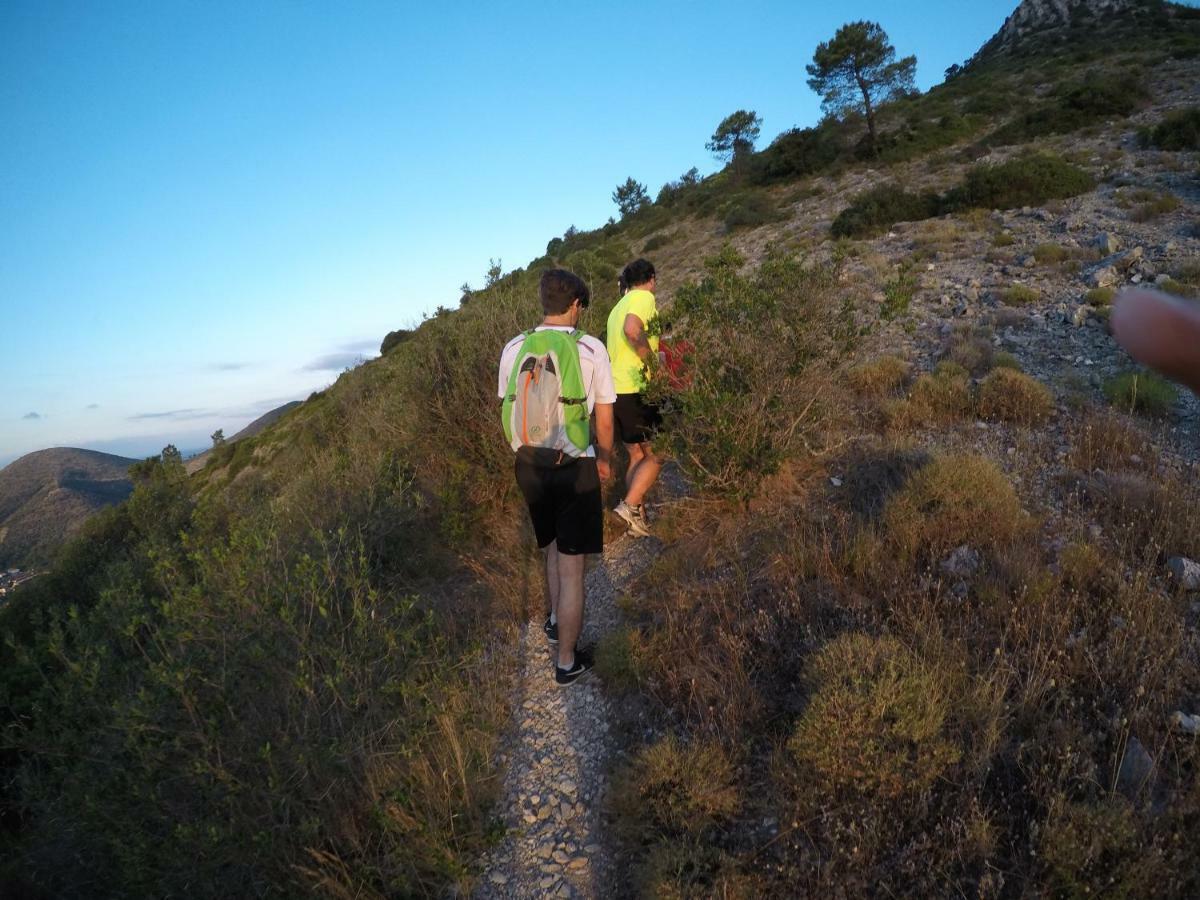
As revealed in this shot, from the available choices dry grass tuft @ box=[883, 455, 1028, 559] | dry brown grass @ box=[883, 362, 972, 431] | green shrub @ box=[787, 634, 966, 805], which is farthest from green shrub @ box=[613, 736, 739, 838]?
dry brown grass @ box=[883, 362, 972, 431]

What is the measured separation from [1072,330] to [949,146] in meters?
17.3

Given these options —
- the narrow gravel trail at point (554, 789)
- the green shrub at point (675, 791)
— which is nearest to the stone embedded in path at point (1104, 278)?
the narrow gravel trail at point (554, 789)

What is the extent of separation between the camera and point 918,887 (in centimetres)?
177

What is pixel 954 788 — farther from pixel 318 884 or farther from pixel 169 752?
pixel 169 752

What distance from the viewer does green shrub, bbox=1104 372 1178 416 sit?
474cm

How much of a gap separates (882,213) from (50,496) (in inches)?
1002

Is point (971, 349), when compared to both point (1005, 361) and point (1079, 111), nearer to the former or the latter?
point (1005, 361)

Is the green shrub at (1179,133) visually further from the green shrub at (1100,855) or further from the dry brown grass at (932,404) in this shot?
the green shrub at (1100,855)

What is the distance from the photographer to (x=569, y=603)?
3.15m

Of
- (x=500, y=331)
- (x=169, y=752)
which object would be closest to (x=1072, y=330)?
(x=500, y=331)

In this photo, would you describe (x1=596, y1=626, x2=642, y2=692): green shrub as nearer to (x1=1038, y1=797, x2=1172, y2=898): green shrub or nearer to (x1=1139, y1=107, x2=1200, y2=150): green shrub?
(x1=1038, y1=797, x2=1172, y2=898): green shrub

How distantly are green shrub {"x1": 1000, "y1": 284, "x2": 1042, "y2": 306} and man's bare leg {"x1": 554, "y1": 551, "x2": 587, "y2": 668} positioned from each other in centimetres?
746

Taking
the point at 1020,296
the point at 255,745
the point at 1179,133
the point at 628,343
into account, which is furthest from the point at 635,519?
the point at 1179,133

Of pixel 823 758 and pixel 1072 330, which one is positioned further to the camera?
pixel 1072 330
